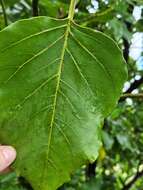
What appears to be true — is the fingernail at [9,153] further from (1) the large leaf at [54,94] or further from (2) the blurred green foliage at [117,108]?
(2) the blurred green foliage at [117,108]

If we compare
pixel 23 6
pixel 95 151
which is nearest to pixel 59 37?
pixel 95 151

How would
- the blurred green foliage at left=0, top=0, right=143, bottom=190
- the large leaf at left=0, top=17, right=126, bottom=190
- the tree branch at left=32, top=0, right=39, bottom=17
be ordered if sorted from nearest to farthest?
1. the large leaf at left=0, top=17, right=126, bottom=190
2. the tree branch at left=32, top=0, right=39, bottom=17
3. the blurred green foliage at left=0, top=0, right=143, bottom=190

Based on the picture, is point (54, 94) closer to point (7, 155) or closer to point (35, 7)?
point (7, 155)

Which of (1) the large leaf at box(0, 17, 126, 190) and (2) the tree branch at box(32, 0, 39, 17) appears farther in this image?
(2) the tree branch at box(32, 0, 39, 17)

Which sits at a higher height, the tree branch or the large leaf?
the tree branch

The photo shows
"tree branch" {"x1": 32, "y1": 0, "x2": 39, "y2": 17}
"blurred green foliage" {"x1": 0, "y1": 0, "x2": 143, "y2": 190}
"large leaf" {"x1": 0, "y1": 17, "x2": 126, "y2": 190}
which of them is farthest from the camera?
"blurred green foliage" {"x1": 0, "y1": 0, "x2": 143, "y2": 190}

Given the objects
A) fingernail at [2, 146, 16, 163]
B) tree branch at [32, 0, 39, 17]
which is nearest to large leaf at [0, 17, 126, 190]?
fingernail at [2, 146, 16, 163]

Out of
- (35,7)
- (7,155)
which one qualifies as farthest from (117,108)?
(7,155)

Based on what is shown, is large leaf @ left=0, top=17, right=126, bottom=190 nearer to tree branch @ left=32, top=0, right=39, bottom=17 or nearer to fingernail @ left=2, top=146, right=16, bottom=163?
fingernail @ left=2, top=146, right=16, bottom=163
